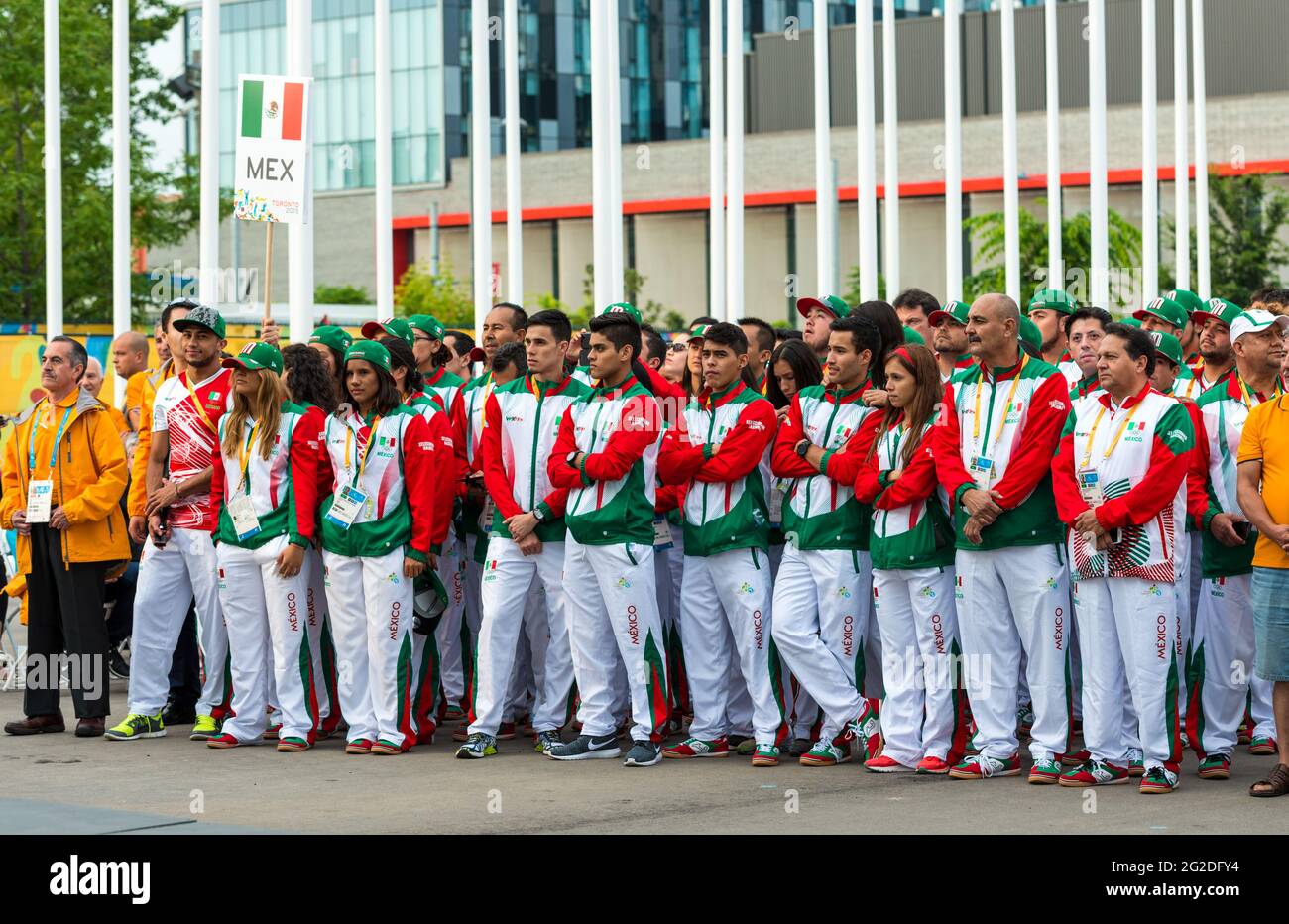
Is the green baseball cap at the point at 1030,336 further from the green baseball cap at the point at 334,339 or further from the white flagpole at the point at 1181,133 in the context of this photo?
the white flagpole at the point at 1181,133

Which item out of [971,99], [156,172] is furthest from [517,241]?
[971,99]

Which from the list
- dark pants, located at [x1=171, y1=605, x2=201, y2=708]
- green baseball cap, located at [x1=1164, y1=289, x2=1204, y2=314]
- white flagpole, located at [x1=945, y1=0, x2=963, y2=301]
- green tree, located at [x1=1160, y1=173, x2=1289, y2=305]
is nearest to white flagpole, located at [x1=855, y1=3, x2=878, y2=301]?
white flagpole, located at [x1=945, y1=0, x2=963, y2=301]

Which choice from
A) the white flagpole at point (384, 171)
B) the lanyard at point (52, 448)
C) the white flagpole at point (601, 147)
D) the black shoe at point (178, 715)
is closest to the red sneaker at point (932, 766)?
the black shoe at point (178, 715)

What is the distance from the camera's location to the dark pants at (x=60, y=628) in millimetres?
11969

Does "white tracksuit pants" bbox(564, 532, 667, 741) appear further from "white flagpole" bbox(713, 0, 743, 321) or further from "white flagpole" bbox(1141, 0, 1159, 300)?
"white flagpole" bbox(1141, 0, 1159, 300)

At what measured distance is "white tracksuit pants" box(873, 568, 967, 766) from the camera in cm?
1034

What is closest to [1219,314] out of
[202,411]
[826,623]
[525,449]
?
[826,623]

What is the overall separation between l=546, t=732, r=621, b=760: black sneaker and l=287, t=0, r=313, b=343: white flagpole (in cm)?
529

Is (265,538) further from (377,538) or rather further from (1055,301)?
(1055,301)

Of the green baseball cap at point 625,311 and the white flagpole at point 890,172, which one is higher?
the white flagpole at point 890,172

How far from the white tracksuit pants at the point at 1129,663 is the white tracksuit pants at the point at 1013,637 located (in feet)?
0.42

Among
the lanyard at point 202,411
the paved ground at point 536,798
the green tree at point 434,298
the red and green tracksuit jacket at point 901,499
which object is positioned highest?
the green tree at point 434,298
